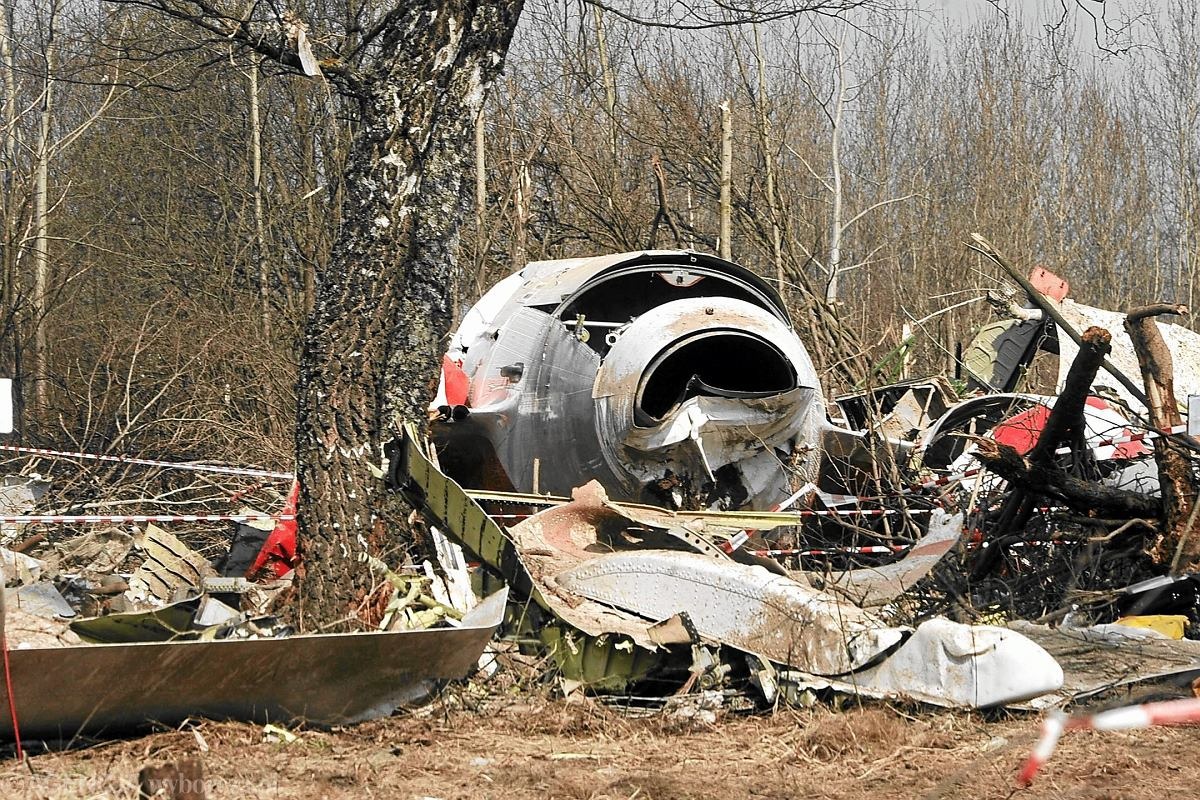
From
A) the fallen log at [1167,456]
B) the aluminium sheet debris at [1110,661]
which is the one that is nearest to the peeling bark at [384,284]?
the aluminium sheet debris at [1110,661]

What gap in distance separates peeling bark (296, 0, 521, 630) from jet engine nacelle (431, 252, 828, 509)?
1.25 metres

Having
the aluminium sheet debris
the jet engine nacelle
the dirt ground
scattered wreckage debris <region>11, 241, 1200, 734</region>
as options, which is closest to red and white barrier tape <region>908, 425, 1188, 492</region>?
scattered wreckage debris <region>11, 241, 1200, 734</region>

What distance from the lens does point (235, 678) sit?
13.1ft

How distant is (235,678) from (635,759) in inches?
50.4

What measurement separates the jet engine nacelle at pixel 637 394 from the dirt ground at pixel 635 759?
2166 mm

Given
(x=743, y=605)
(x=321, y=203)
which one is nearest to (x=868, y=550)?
(x=743, y=605)

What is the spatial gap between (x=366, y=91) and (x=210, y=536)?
3777 millimetres

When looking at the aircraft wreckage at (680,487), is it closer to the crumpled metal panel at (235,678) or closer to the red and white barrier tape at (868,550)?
the red and white barrier tape at (868,550)

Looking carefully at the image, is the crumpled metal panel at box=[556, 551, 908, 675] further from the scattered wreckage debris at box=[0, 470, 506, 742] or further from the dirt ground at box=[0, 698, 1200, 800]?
the scattered wreckage debris at box=[0, 470, 506, 742]

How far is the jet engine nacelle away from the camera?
6492 millimetres

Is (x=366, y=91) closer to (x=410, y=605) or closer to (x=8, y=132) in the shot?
(x=410, y=605)

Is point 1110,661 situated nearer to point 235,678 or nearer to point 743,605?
point 743,605

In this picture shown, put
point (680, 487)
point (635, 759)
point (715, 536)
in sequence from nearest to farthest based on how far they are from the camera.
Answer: point (635, 759) < point (715, 536) < point (680, 487)

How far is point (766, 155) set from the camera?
14031 millimetres
